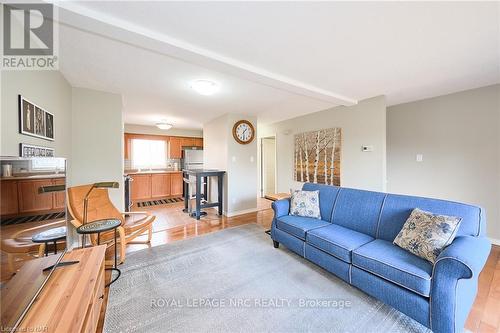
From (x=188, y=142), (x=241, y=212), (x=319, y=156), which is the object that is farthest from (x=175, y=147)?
(x=319, y=156)

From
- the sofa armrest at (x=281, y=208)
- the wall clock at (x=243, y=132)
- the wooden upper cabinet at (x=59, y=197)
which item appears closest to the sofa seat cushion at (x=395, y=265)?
the sofa armrest at (x=281, y=208)

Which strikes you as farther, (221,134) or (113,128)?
(221,134)

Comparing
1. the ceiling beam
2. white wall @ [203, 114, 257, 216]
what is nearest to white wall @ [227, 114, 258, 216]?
white wall @ [203, 114, 257, 216]

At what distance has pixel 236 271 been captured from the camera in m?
2.13

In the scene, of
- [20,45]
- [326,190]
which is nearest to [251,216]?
[326,190]

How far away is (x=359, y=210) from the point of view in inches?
88.7

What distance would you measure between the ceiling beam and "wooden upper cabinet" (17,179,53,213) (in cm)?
113

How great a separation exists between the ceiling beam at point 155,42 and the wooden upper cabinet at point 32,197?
1.13m

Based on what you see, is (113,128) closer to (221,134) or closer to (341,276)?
(221,134)

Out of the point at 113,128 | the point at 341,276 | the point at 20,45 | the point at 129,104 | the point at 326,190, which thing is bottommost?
the point at 341,276

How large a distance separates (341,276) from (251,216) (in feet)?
8.24

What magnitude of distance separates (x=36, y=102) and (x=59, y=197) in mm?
1070

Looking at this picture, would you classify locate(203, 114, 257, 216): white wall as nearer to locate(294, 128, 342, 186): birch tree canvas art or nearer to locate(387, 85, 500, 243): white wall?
locate(294, 128, 342, 186): birch tree canvas art

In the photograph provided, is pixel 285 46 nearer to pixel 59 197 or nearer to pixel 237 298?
pixel 59 197
